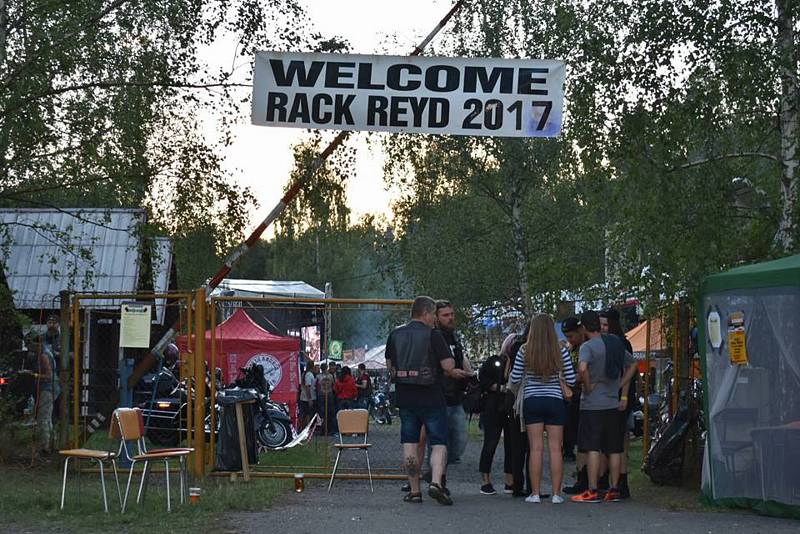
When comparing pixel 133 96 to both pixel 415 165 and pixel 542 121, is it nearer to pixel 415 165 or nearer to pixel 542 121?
pixel 542 121

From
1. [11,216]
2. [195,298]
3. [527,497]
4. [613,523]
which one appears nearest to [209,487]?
[195,298]

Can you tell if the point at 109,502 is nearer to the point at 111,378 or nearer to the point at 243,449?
the point at 243,449

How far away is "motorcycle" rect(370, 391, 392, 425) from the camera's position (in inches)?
1364

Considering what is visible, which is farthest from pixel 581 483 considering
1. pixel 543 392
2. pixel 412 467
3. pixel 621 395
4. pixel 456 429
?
pixel 412 467

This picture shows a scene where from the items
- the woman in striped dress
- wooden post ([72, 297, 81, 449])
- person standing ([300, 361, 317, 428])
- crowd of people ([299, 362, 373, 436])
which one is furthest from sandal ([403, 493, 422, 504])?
person standing ([300, 361, 317, 428])

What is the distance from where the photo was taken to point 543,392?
41.2ft

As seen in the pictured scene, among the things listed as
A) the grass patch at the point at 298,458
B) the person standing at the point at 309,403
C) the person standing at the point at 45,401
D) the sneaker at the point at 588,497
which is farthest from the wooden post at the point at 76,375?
the person standing at the point at 309,403

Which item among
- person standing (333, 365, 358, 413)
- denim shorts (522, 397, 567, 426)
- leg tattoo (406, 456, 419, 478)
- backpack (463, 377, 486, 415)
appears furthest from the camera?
person standing (333, 365, 358, 413)

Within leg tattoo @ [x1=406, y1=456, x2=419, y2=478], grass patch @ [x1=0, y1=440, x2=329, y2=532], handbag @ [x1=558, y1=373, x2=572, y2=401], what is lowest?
grass patch @ [x1=0, y1=440, x2=329, y2=532]

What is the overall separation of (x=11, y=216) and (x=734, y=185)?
52.3 ft

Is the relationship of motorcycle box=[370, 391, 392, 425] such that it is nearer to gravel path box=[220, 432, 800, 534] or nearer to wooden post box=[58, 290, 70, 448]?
wooden post box=[58, 290, 70, 448]

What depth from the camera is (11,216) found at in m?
26.3

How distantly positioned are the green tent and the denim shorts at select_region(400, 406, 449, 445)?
2518mm

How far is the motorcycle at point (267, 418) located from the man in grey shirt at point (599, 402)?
9041mm
